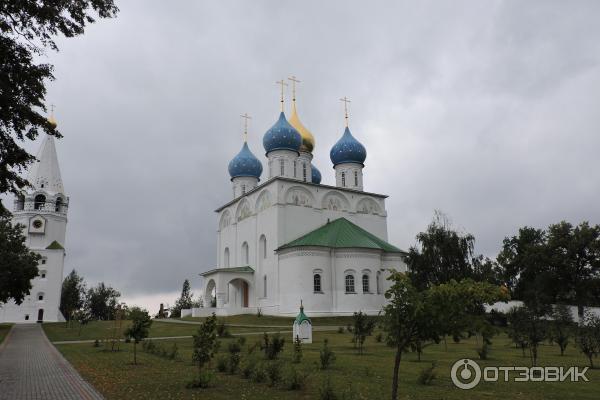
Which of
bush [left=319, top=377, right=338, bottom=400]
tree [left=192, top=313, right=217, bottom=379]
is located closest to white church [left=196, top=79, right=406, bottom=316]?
tree [left=192, top=313, right=217, bottom=379]

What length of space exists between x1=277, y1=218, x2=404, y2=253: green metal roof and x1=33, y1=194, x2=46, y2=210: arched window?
83.6 ft

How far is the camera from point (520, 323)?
18094 millimetres

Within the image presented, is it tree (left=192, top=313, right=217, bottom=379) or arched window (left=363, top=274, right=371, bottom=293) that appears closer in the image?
tree (left=192, top=313, right=217, bottom=379)

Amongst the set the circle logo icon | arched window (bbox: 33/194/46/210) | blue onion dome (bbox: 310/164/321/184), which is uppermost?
blue onion dome (bbox: 310/164/321/184)

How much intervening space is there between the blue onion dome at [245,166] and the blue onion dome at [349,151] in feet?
25.3

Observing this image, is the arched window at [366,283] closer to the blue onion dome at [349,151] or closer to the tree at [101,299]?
the blue onion dome at [349,151]

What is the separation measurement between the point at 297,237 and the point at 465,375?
27.9m

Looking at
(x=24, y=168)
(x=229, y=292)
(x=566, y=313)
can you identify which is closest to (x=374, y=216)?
(x=229, y=292)

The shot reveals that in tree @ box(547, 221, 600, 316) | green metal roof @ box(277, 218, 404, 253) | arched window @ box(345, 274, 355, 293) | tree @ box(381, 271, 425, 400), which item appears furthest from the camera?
tree @ box(547, 221, 600, 316)

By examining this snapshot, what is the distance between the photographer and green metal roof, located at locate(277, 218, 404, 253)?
37.9 meters

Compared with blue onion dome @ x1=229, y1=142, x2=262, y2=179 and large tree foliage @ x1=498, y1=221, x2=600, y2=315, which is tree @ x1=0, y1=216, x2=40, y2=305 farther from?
large tree foliage @ x1=498, y1=221, x2=600, y2=315

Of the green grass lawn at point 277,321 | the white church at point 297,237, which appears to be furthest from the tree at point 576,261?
the green grass lawn at point 277,321

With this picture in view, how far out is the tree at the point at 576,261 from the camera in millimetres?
40281

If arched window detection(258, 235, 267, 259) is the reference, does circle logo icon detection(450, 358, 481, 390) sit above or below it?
below
